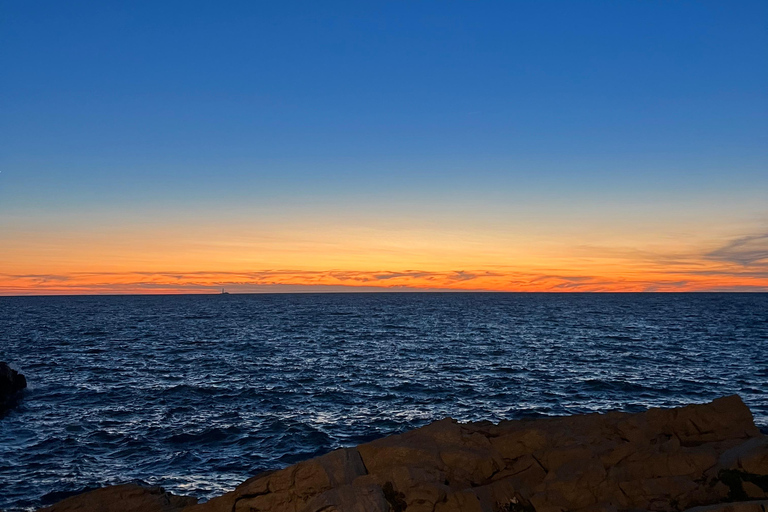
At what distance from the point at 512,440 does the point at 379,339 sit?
56485 millimetres

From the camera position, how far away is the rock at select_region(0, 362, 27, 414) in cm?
3531

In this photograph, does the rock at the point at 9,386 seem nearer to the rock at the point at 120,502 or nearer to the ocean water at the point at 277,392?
the ocean water at the point at 277,392

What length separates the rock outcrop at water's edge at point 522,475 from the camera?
44.9 ft

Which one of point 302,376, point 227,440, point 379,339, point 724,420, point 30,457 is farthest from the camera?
point 379,339

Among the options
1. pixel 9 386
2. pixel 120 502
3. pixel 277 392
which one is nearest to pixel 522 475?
pixel 120 502

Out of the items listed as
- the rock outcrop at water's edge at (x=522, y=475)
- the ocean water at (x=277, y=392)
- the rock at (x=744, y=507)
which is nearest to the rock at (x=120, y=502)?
the rock outcrop at water's edge at (x=522, y=475)

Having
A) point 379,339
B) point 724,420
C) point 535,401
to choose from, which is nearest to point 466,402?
point 535,401

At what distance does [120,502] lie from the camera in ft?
50.7

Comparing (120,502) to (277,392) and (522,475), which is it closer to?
(522,475)

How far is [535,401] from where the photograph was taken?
34.3 m

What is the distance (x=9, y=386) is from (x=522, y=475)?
37013 millimetres

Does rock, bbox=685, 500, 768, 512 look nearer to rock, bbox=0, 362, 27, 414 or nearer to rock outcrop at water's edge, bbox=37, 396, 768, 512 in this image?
rock outcrop at water's edge, bbox=37, 396, 768, 512

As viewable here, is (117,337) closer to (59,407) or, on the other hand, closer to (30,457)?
(59,407)

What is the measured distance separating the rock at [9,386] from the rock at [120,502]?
79.2 feet
